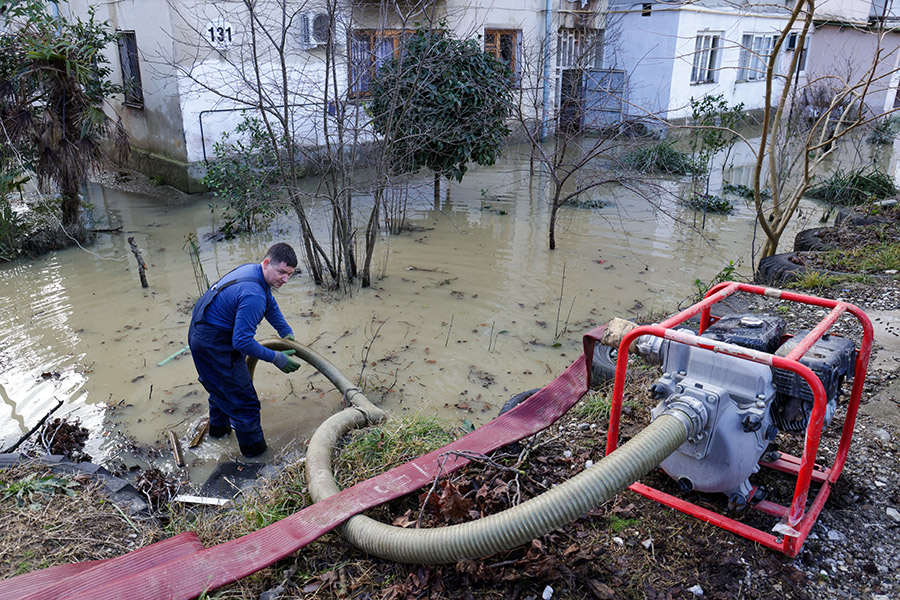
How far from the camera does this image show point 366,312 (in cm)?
701

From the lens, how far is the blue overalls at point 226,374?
14.3ft

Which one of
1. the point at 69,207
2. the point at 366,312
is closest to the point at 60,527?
the point at 366,312

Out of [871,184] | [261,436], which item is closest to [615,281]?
[261,436]

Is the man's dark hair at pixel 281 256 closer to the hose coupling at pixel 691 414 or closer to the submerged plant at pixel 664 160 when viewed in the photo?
the hose coupling at pixel 691 414

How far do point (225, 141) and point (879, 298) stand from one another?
10.4 m

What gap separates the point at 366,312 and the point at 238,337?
2.82 meters

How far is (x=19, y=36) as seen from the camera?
7.90m

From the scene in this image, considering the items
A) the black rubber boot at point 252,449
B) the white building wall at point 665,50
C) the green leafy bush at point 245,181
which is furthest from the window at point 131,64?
the white building wall at point 665,50

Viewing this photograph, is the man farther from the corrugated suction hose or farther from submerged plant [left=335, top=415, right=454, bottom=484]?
the corrugated suction hose

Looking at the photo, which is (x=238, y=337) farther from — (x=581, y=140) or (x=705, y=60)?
(x=705, y=60)

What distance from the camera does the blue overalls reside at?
4367 millimetres

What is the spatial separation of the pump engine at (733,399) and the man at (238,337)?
2.59 meters

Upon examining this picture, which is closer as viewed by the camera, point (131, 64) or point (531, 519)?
point (531, 519)

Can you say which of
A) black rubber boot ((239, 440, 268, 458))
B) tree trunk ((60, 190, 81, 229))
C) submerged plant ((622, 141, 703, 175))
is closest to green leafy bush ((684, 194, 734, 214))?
submerged plant ((622, 141, 703, 175))
